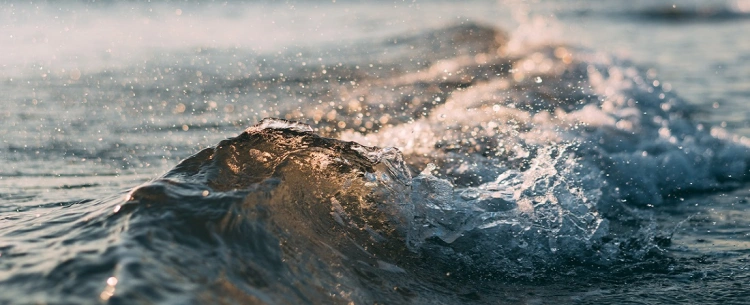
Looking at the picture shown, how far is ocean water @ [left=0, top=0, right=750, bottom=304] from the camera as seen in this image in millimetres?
2633

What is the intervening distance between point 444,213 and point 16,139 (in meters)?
3.43


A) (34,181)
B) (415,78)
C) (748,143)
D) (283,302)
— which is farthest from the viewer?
(415,78)

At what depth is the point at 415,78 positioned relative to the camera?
7.91 m

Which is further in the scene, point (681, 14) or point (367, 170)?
point (681, 14)

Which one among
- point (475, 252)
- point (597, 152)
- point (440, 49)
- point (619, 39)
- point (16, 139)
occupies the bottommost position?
point (475, 252)

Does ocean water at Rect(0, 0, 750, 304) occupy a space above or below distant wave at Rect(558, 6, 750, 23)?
below

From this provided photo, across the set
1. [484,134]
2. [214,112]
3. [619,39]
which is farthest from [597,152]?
[619,39]

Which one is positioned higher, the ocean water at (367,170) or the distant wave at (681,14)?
the distant wave at (681,14)

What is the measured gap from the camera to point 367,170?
137 inches

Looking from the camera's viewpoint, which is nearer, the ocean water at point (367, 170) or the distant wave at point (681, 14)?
the ocean water at point (367, 170)

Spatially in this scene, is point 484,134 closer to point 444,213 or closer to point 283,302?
point 444,213

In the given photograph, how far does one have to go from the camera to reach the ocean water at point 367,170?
2633 millimetres

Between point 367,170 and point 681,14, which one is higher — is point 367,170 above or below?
below

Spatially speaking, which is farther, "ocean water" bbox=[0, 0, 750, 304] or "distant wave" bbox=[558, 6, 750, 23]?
"distant wave" bbox=[558, 6, 750, 23]
